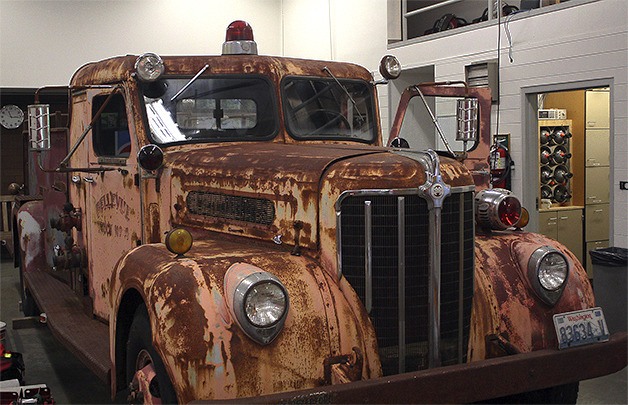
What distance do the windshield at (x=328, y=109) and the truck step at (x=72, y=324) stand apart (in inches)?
63.5

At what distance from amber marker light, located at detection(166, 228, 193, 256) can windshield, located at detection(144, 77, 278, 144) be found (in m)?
1.10

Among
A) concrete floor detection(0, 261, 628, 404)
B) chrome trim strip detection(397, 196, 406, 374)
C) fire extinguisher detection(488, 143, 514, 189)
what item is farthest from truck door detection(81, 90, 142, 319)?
fire extinguisher detection(488, 143, 514, 189)

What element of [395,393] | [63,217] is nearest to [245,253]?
[395,393]

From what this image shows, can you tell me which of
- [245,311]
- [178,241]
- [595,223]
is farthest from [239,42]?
[595,223]

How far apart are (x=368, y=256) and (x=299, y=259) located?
32 cm

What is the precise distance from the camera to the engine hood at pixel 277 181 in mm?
3344

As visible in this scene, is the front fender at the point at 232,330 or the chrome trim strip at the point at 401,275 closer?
the front fender at the point at 232,330

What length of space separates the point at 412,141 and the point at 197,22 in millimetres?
4595

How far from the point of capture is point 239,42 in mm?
4816

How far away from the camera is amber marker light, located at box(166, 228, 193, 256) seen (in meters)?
3.39

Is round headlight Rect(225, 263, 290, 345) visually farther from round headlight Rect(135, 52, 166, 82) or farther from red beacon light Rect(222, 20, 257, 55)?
red beacon light Rect(222, 20, 257, 55)

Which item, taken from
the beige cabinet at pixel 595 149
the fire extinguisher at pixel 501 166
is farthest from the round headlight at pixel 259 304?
the beige cabinet at pixel 595 149

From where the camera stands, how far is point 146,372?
344 cm

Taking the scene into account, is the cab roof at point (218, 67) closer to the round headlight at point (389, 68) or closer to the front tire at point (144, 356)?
the round headlight at point (389, 68)
